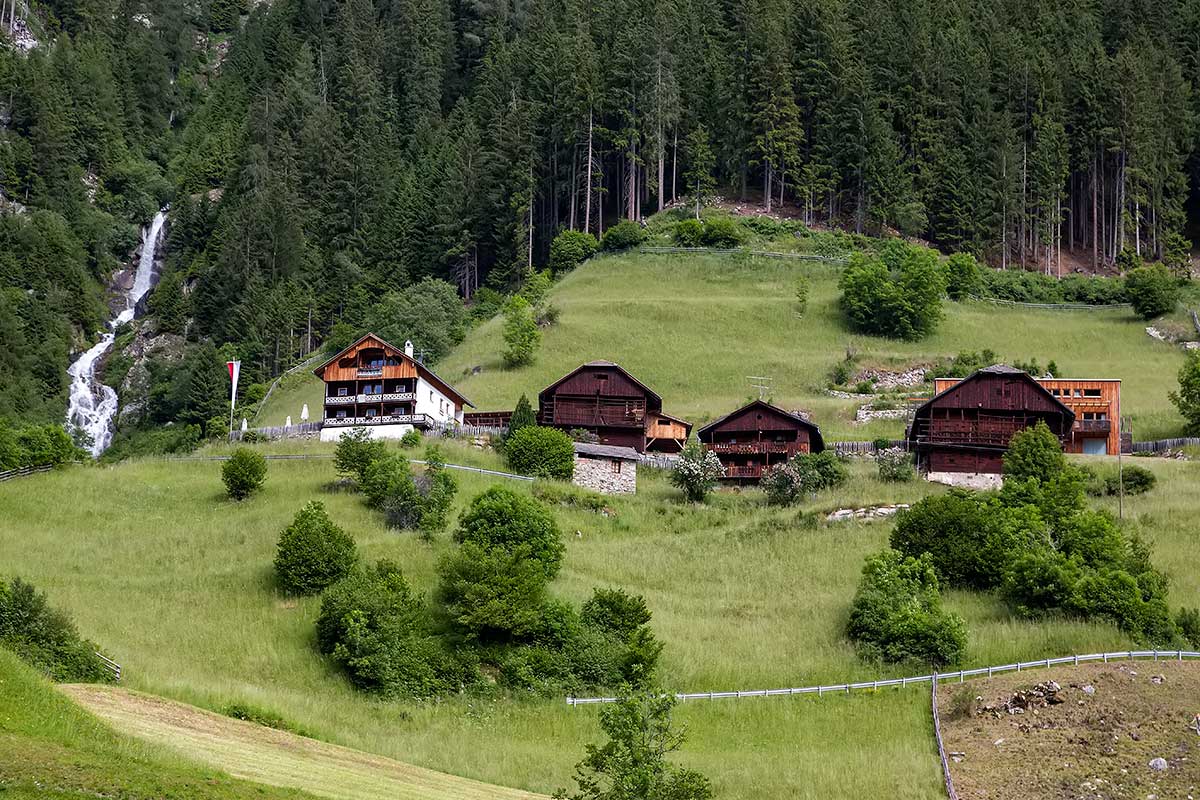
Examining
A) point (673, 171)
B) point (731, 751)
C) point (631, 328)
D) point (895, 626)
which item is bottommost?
point (731, 751)

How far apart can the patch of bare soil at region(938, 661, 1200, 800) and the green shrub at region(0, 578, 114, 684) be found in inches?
1079

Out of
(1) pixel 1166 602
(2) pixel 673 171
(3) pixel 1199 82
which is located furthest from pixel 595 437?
(3) pixel 1199 82

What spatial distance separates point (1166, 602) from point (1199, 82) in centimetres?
10104

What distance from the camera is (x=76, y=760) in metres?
30.1

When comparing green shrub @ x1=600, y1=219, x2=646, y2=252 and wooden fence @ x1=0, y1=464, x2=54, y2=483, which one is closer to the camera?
wooden fence @ x1=0, y1=464, x2=54, y2=483

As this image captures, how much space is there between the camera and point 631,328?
105 meters

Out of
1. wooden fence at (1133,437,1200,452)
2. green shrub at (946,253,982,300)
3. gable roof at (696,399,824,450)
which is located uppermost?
green shrub at (946,253,982,300)

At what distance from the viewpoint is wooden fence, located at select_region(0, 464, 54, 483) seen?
7031cm

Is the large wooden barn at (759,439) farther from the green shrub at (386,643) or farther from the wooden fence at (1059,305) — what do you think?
the wooden fence at (1059,305)

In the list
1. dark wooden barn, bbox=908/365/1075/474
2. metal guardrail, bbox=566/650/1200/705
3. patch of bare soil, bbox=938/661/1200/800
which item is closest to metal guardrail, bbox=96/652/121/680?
metal guardrail, bbox=566/650/1200/705

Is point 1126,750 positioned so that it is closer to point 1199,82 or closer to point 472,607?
point 472,607

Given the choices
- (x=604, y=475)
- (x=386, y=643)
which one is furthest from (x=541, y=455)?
(x=386, y=643)

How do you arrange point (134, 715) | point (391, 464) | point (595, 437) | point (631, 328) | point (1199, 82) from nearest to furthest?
point (134, 715) < point (391, 464) < point (595, 437) < point (631, 328) < point (1199, 82)

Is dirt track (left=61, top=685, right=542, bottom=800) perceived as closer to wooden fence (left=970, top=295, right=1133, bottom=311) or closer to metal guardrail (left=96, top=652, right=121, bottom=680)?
metal guardrail (left=96, top=652, right=121, bottom=680)
